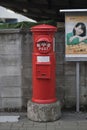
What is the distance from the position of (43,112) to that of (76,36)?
1.64 meters

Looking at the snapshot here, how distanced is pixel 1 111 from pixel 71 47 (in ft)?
6.49

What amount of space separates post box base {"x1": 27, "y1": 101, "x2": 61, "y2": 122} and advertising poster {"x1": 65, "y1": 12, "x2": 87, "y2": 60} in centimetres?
108

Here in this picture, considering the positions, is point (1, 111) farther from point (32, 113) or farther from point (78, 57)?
point (78, 57)

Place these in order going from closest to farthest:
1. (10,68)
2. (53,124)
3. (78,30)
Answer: (53,124) < (78,30) < (10,68)

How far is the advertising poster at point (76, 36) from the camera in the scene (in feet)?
23.3

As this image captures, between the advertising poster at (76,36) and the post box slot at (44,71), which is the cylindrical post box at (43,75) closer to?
the post box slot at (44,71)

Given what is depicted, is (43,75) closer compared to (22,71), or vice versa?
(43,75)

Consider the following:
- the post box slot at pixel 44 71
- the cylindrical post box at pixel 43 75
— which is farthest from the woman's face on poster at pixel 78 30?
the post box slot at pixel 44 71

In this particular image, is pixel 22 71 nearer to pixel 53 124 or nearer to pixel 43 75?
pixel 43 75

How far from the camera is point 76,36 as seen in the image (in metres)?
7.14

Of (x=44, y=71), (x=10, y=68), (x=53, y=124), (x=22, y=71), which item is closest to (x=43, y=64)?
(x=44, y=71)

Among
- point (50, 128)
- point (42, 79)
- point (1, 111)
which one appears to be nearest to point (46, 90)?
point (42, 79)

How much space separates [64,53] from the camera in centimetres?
738

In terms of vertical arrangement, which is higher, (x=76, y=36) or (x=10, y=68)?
(x=76, y=36)
